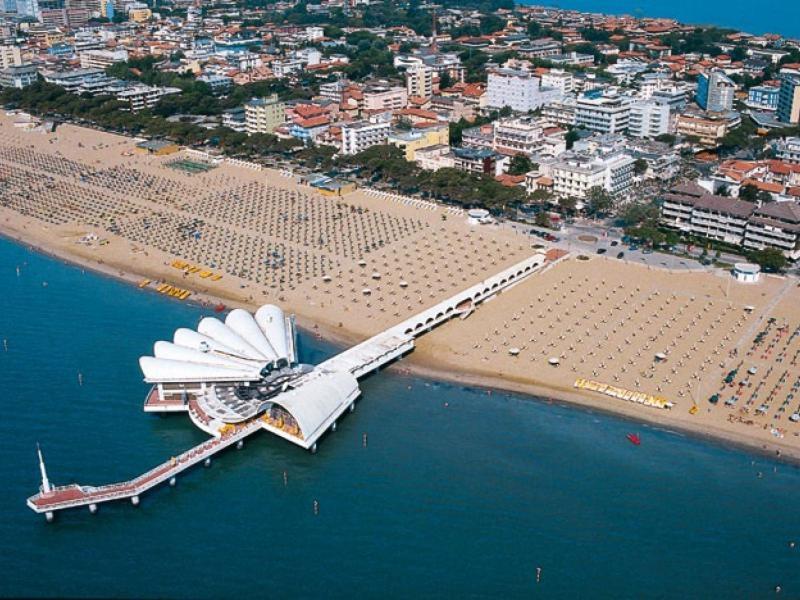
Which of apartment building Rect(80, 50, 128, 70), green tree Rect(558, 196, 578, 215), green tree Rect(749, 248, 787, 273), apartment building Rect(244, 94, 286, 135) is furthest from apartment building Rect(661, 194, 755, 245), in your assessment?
apartment building Rect(80, 50, 128, 70)

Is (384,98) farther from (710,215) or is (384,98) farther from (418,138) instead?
(710,215)

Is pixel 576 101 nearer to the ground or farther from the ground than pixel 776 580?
farther from the ground

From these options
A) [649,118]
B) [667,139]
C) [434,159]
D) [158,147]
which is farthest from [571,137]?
[158,147]

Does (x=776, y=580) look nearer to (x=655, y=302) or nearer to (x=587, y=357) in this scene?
(x=587, y=357)

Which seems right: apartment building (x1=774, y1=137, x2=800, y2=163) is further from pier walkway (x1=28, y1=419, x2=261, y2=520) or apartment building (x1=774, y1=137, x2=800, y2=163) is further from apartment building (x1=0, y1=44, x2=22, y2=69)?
apartment building (x1=0, y1=44, x2=22, y2=69)

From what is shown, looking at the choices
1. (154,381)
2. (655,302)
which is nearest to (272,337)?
(154,381)
